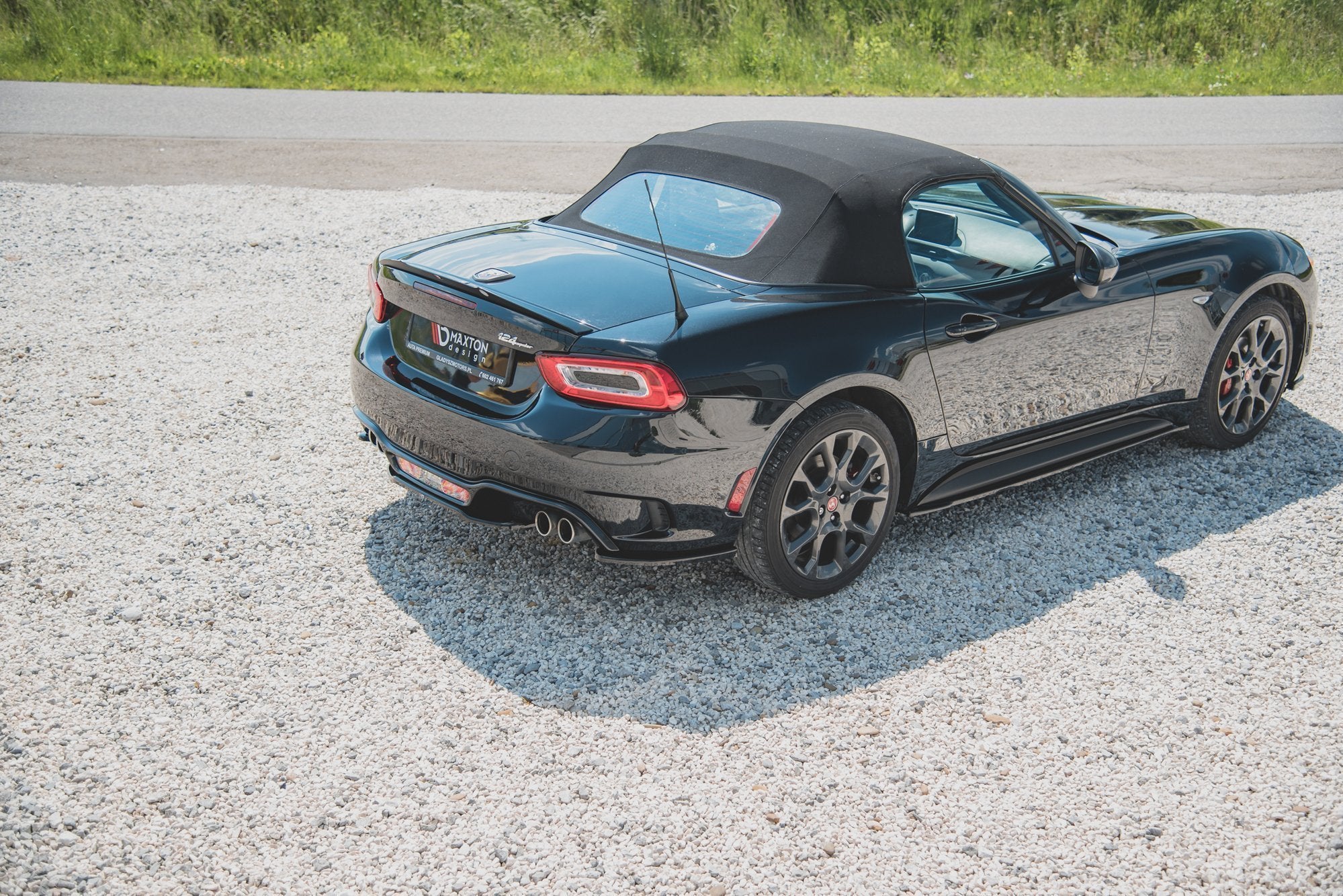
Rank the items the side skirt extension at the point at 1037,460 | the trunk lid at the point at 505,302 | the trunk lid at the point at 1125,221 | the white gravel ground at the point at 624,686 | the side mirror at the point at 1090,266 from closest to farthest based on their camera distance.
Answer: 1. the white gravel ground at the point at 624,686
2. the trunk lid at the point at 505,302
3. the side skirt extension at the point at 1037,460
4. the side mirror at the point at 1090,266
5. the trunk lid at the point at 1125,221

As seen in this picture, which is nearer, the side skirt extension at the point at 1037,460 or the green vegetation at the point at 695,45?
the side skirt extension at the point at 1037,460

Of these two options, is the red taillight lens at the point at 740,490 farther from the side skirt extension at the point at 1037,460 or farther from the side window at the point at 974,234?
the side window at the point at 974,234

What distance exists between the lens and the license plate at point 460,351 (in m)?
3.87

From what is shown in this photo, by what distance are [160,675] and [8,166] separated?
8678mm

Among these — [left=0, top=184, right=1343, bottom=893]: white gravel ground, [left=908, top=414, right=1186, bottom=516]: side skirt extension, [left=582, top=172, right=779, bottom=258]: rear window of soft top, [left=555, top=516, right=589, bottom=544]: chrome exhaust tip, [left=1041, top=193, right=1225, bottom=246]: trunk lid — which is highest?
[left=582, top=172, right=779, bottom=258]: rear window of soft top

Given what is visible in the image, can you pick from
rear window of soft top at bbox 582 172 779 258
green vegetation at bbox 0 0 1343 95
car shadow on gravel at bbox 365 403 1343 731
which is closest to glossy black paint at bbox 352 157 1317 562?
rear window of soft top at bbox 582 172 779 258

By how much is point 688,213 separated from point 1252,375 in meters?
2.97

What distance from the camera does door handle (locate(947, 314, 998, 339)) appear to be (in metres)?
4.34

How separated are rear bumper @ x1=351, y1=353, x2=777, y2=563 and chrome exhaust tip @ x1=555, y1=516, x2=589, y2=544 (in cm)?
3

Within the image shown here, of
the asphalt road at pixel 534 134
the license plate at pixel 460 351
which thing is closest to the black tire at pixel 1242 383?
the license plate at pixel 460 351

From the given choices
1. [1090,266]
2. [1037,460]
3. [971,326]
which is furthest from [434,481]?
[1090,266]

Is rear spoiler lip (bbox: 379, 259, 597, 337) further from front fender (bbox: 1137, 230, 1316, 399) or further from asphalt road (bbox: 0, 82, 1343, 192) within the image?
asphalt road (bbox: 0, 82, 1343, 192)

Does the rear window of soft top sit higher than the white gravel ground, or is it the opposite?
the rear window of soft top

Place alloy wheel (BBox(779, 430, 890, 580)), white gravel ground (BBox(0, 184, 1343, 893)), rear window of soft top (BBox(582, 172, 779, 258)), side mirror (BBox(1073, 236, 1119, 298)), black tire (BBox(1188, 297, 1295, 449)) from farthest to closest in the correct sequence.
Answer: black tire (BBox(1188, 297, 1295, 449)), side mirror (BBox(1073, 236, 1119, 298)), rear window of soft top (BBox(582, 172, 779, 258)), alloy wheel (BBox(779, 430, 890, 580)), white gravel ground (BBox(0, 184, 1343, 893))
